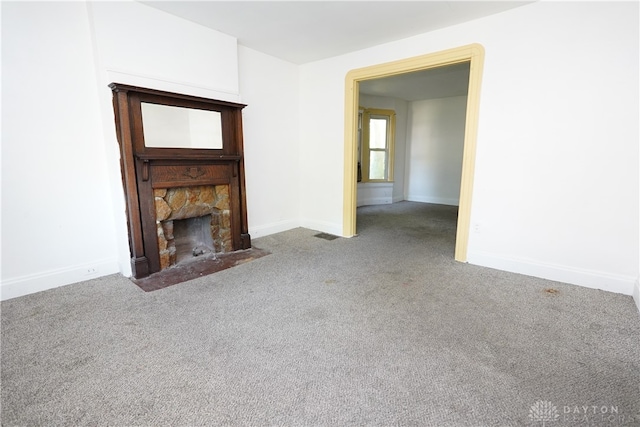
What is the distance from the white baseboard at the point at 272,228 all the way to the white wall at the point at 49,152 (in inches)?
68.8

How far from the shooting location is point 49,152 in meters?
2.41

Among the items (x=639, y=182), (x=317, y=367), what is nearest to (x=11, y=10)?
(x=317, y=367)

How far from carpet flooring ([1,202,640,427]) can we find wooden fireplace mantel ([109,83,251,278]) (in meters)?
0.45

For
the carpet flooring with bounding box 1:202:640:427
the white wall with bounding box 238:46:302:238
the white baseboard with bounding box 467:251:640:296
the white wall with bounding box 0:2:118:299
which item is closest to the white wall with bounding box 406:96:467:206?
the white wall with bounding box 238:46:302:238

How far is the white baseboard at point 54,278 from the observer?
7.59 ft

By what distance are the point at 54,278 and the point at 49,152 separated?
1071mm

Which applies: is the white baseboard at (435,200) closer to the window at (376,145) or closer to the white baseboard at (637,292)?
the window at (376,145)

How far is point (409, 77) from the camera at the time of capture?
16.5 feet

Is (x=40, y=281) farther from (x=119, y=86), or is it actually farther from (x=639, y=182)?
(x=639, y=182)

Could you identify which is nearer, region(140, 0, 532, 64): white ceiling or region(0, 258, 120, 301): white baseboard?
region(0, 258, 120, 301): white baseboard

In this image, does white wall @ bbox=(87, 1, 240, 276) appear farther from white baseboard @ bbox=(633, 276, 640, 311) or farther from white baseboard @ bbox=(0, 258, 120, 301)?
white baseboard @ bbox=(633, 276, 640, 311)

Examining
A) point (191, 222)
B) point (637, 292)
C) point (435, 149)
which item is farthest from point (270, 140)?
point (435, 149)

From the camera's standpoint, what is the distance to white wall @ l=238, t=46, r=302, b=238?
3814 millimetres

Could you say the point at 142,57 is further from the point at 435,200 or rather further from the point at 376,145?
the point at 435,200
